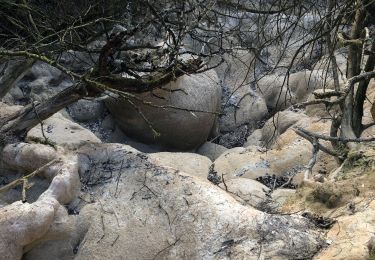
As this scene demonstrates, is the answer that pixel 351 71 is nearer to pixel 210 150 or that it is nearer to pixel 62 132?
pixel 62 132

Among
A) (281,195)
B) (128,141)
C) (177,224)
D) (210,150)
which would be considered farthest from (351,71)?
(128,141)

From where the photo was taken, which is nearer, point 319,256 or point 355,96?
point 319,256

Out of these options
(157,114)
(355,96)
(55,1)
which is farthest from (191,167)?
(55,1)

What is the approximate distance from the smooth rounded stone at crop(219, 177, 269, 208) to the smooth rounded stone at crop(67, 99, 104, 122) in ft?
12.9

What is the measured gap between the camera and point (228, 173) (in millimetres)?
7922

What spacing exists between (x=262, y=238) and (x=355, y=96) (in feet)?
9.50

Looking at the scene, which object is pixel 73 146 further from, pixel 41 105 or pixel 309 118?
pixel 309 118

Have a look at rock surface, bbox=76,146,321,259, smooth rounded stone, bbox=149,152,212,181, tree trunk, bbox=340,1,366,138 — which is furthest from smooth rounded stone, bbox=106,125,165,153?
rock surface, bbox=76,146,321,259

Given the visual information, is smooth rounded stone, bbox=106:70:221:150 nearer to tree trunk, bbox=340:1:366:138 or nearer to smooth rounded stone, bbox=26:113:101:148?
smooth rounded stone, bbox=26:113:101:148

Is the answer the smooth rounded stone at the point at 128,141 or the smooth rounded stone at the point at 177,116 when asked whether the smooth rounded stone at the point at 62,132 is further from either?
the smooth rounded stone at the point at 128,141

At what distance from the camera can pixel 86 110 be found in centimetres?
981

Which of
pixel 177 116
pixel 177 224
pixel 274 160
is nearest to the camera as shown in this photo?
pixel 177 224

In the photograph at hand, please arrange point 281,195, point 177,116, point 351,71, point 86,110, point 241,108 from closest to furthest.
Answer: point 281,195
point 351,71
point 177,116
point 86,110
point 241,108

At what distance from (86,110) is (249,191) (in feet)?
14.5
